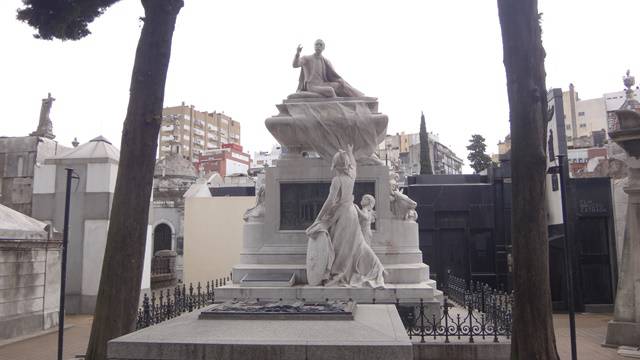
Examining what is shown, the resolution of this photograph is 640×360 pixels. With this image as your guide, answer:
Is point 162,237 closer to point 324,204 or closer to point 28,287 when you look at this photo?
point 28,287

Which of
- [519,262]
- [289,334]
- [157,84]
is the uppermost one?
[157,84]

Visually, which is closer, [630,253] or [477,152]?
[630,253]

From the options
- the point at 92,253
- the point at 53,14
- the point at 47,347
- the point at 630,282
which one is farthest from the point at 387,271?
the point at 92,253

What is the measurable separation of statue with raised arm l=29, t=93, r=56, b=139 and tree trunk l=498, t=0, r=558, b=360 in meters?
17.4

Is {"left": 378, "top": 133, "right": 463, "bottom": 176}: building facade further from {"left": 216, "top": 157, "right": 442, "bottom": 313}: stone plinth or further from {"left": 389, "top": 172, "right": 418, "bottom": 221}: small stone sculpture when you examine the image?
{"left": 216, "top": 157, "right": 442, "bottom": 313}: stone plinth

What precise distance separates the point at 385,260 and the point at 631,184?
4946 mm

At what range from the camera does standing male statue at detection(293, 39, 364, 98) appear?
11.1 m

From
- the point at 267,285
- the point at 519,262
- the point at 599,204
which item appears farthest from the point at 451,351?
the point at 599,204

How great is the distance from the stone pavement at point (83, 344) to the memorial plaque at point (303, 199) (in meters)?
4.55

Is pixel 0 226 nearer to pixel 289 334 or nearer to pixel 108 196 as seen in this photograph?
pixel 108 196

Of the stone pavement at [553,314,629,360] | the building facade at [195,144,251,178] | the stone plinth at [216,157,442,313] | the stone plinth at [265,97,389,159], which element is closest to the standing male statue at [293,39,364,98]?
the stone plinth at [265,97,389,159]

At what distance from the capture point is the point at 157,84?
7539mm

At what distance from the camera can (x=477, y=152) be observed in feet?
151

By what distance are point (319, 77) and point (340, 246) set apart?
399cm
